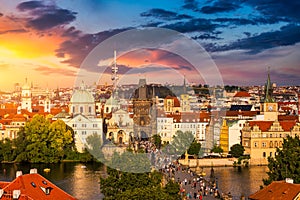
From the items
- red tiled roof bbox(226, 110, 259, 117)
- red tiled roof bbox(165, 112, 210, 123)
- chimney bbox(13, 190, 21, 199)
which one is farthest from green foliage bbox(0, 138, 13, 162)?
chimney bbox(13, 190, 21, 199)

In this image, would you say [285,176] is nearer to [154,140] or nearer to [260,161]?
[260,161]

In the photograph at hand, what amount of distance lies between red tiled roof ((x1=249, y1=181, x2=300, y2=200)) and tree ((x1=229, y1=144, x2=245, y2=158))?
720 inches

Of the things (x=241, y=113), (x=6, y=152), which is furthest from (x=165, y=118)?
(x=6, y=152)

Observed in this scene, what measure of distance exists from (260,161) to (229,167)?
2.90 metres

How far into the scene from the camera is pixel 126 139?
45.9 m

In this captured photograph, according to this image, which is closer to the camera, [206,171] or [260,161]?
[206,171]

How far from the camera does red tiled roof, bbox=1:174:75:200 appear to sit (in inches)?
588

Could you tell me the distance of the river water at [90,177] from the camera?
2369cm

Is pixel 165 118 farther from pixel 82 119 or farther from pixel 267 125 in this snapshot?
pixel 267 125

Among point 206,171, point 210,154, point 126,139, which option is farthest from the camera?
point 126,139

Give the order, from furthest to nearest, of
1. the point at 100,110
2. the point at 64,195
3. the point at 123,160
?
the point at 100,110
the point at 123,160
the point at 64,195

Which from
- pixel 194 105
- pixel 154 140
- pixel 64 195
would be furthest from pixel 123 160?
pixel 194 105

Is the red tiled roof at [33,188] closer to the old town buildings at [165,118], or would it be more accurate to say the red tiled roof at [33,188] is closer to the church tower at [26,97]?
the old town buildings at [165,118]

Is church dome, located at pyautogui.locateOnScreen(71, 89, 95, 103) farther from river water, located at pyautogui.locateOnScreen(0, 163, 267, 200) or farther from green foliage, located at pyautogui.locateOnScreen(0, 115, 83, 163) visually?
river water, located at pyautogui.locateOnScreen(0, 163, 267, 200)
